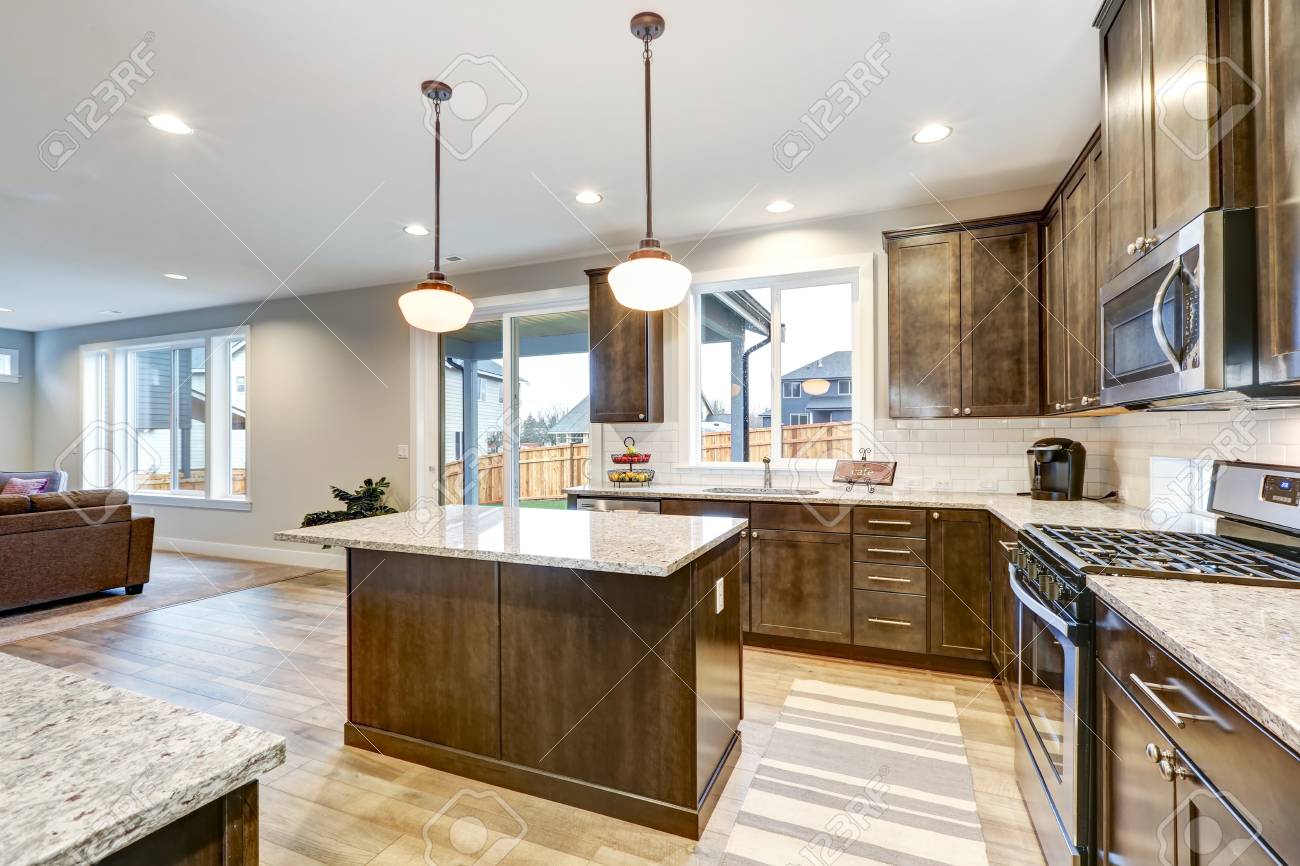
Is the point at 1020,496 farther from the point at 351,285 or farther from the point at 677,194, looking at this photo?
the point at 351,285

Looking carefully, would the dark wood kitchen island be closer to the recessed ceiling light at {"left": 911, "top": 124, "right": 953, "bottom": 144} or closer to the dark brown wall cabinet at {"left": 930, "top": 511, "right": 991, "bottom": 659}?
the dark brown wall cabinet at {"left": 930, "top": 511, "right": 991, "bottom": 659}

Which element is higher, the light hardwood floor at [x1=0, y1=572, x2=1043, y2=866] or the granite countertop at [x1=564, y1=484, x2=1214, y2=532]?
the granite countertop at [x1=564, y1=484, x2=1214, y2=532]

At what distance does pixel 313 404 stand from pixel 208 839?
6230mm

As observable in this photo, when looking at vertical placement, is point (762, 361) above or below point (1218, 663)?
above

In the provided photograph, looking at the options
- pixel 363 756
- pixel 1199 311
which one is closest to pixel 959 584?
pixel 1199 311

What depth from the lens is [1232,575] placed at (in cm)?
143

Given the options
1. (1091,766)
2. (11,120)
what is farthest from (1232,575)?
(11,120)

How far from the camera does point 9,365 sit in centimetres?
788

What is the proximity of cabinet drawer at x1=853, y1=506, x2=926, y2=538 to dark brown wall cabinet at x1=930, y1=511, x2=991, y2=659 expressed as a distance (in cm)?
6

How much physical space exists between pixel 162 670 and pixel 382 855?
7.65 feet

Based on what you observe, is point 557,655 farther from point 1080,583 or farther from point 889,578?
point 889,578

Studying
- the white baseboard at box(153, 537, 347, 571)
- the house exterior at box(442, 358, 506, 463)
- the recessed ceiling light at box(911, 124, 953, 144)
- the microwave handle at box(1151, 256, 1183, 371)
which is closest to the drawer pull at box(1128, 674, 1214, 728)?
the microwave handle at box(1151, 256, 1183, 371)

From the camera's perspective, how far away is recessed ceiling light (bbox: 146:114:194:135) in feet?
9.25

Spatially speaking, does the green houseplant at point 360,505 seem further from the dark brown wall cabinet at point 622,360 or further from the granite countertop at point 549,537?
the granite countertop at point 549,537
